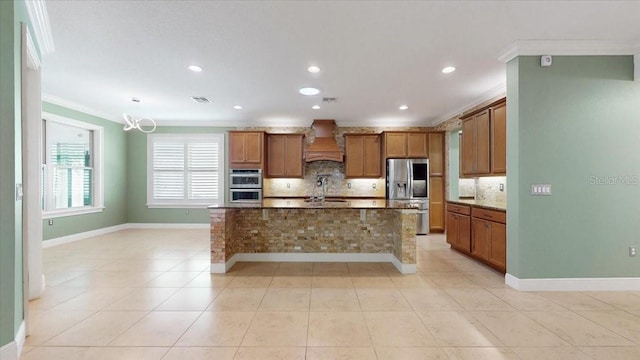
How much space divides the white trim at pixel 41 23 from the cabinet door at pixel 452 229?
5881 millimetres

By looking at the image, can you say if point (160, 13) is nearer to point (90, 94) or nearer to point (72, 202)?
point (90, 94)

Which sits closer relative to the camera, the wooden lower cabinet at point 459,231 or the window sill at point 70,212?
the wooden lower cabinet at point 459,231

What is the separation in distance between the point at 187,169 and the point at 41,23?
5.03 meters

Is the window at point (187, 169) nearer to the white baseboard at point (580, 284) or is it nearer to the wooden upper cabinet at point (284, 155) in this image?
the wooden upper cabinet at point (284, 155)

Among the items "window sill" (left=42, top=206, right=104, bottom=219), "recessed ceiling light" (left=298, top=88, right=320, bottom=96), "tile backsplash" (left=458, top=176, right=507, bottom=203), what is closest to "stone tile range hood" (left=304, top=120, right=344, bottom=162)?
"recessed ceiling light" (left=298, top=88, right=320, bottom=96)

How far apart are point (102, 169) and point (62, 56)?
12.6ft

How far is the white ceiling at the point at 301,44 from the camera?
2607mm

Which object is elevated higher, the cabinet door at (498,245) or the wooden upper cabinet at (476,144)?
the wooden upper cabinet at (476,144)

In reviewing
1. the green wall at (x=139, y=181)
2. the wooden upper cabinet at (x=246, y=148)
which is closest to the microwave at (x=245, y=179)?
the wooden upper cabinet at (x=246, y=148)

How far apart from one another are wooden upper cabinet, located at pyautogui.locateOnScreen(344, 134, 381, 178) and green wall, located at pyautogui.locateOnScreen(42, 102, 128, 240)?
570 cm

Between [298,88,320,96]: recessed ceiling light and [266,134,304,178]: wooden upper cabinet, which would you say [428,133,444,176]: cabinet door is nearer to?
[266,134,304,178]: wooden upper cabinet

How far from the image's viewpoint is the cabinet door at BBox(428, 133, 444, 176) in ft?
22.8
